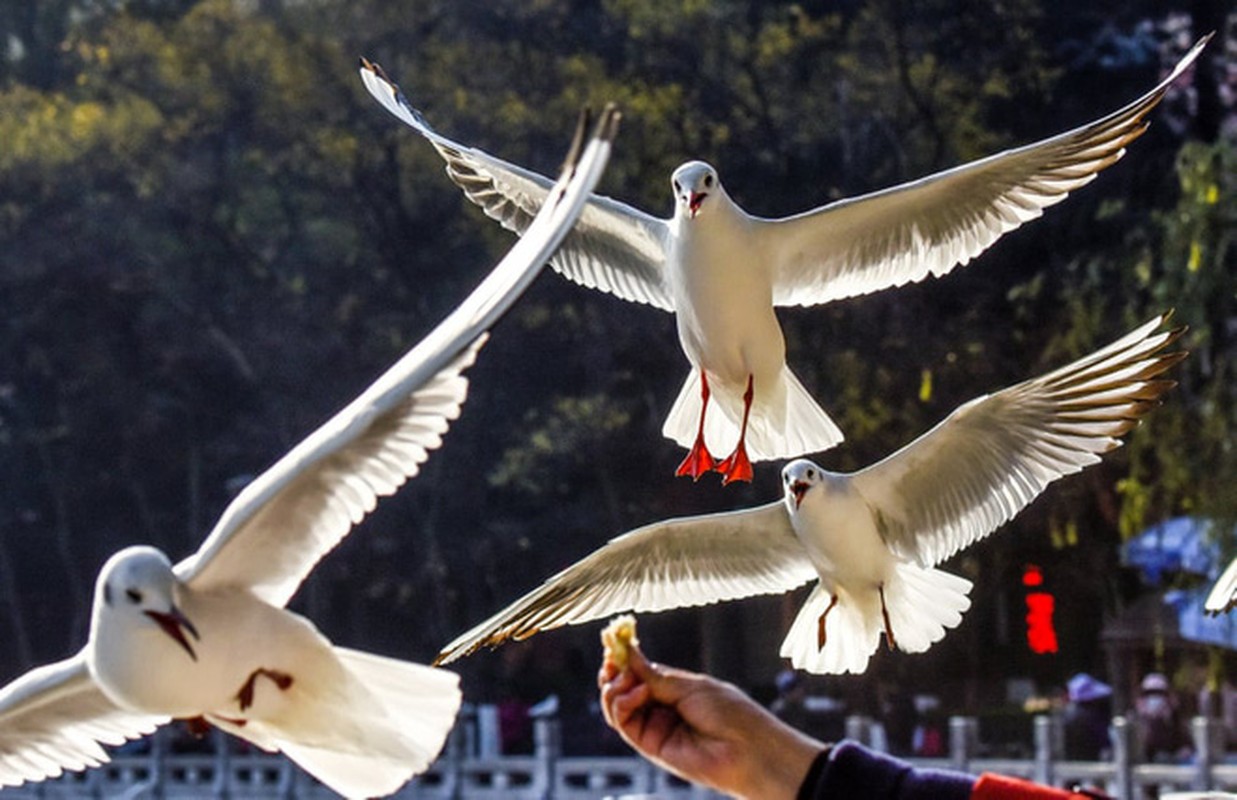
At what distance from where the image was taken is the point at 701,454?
2.22 metres

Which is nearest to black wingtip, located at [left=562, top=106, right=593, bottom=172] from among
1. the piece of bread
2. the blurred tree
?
the piece of bread

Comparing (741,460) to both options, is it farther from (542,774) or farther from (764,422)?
(542,774)

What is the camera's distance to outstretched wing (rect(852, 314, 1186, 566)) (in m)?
1.95

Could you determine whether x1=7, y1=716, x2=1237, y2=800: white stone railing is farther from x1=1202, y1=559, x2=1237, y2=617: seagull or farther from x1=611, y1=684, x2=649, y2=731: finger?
x1=611, y1=684, x2=649, y2=731: finger

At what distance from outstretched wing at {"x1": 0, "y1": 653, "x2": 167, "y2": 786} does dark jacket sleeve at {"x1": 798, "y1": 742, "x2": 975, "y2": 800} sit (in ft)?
1.68

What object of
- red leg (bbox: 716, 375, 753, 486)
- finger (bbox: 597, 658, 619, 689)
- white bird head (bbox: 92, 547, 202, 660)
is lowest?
finger (bbox: 597, 658, 619, 689)

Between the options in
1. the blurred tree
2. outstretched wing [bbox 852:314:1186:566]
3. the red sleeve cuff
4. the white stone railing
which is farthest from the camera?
the blurred tree

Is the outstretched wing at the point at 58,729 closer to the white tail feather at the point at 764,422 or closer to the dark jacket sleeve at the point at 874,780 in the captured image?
the dark jacket sleeve at the point at 874,780

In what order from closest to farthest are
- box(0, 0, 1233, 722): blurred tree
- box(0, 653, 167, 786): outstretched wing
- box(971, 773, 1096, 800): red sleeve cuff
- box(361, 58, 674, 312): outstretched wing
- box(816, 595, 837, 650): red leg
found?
box(971, 773, 1096, 800): red sleeve cuff < box(0, 653, 167, 786): outstretched wing < box(816, 595, 837, 650): red leg < box(361, 58, 674, 312): outstretched wing < box(0, 0, 1233, 722): blurred tree

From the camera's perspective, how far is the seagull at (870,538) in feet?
6.58

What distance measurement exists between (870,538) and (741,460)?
0.15 meters

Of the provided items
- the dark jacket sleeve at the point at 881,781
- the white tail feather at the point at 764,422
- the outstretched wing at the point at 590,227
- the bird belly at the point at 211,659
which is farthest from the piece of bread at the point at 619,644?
the outstretched wing at the point at 590,227

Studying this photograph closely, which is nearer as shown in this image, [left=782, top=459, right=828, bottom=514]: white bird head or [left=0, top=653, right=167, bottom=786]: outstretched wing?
[left=0, top=653, right=167, bottom=786]: outstretched wing

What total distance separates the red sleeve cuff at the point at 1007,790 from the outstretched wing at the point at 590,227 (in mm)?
1135
